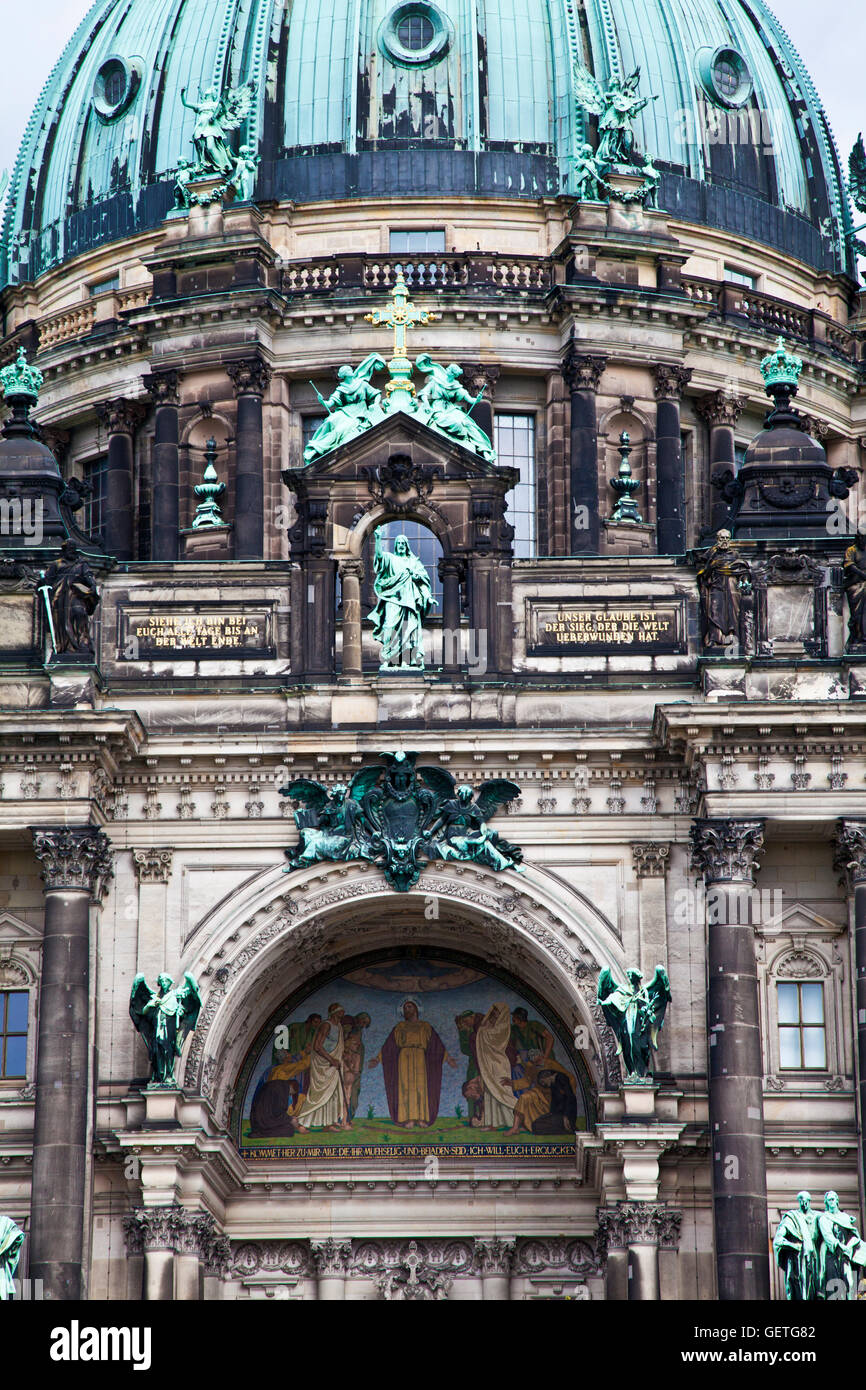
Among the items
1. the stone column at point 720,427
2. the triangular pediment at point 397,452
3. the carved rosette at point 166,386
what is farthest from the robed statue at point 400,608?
the stone column at point 720,427

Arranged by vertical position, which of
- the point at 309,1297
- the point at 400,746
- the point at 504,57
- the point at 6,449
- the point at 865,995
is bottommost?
the point at 309,1297

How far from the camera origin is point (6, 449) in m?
39.7

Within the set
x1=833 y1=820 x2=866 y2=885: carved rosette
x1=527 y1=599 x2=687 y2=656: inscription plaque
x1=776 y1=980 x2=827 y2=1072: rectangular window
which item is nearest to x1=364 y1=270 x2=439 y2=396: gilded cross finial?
x1=527 y1=599 x2=687 y2=656: inscription plaque

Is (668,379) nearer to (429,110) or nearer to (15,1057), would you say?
(429,110)

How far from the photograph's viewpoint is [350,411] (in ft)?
128

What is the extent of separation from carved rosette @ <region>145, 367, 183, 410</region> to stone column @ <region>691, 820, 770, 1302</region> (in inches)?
562

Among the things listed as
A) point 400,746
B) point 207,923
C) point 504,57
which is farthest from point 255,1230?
point 504,57

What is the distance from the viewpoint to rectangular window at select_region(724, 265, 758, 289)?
47688 mm

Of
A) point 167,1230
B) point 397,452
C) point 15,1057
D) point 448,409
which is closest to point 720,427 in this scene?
point 448,409

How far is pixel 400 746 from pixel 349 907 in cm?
239

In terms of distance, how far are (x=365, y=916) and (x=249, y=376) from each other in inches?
444

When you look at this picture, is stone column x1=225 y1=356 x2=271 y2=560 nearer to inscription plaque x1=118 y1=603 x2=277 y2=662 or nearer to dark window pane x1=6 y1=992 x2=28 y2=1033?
inscription plaque x1=118 y1=603 x2=277 y2=662

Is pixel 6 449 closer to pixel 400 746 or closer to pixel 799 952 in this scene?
pixel 400 746

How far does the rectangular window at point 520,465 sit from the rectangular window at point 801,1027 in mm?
11093
